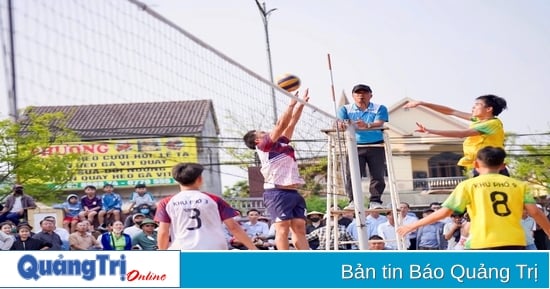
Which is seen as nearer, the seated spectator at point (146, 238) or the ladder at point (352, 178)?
the ladder at point (352, 178)

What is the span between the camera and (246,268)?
364 inches

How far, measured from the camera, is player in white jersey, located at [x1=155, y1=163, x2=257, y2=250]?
903cm

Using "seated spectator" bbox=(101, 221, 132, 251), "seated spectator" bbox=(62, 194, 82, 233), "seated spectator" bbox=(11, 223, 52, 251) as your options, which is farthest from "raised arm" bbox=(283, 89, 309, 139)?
"seated spectator" bbox=(62, 194, 82, 233)

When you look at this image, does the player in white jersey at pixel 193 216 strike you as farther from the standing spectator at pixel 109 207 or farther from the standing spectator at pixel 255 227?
the standing spectator at pixel 109 207

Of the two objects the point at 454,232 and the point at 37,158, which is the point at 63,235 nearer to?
the point at 454,232

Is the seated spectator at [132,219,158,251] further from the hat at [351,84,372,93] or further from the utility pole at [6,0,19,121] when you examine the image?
the utility pole at [6,0,19,121]

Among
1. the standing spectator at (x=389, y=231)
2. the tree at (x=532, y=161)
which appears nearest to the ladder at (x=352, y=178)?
the standing spectator at (x=389, y=231)

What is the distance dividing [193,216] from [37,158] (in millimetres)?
21428

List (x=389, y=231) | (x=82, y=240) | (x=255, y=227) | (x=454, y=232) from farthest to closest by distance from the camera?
(x=255, y=227) → (x=82, y=240) → (x=389, y=231) → (x=454, y=232)

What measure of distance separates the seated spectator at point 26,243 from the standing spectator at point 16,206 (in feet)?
12.3

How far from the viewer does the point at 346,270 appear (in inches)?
364

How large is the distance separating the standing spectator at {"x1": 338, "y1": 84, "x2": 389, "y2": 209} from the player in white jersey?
289 centimetres

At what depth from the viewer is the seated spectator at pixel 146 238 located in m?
14.3

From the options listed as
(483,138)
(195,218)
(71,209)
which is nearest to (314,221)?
(71,209)
